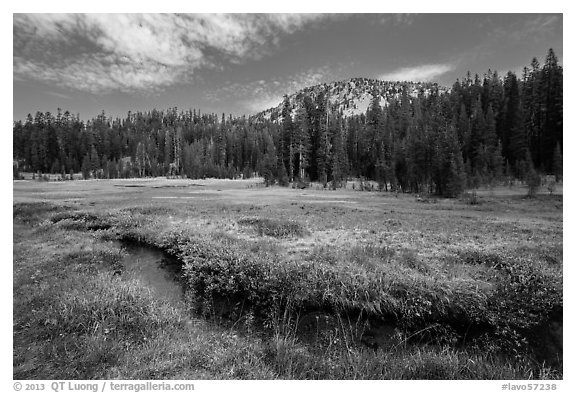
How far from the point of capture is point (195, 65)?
27.3 ft

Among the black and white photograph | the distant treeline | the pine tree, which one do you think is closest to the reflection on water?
the black and white photograph

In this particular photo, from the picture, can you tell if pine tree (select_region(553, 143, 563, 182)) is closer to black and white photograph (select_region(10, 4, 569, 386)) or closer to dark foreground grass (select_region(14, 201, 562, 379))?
black and white photograph (select_region(10, 4, 569, 386))

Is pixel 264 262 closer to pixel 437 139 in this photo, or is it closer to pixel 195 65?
pixel 195 65

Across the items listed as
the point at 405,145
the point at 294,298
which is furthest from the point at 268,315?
the point at 405,145

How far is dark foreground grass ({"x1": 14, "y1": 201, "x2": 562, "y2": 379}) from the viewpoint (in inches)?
187

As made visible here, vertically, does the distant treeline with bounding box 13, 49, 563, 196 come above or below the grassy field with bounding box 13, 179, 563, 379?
above

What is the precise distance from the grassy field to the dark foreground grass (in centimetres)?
3

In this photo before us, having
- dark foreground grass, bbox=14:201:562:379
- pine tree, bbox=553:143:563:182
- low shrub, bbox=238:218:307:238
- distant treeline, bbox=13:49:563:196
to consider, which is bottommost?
dark foreground grass, bbox=14:201:562:379

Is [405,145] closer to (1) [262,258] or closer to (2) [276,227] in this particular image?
(2) [276,227]

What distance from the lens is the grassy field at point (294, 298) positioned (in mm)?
4809

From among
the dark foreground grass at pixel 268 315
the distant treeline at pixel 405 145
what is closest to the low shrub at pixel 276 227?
the dark foreground grass at pixel 268 315

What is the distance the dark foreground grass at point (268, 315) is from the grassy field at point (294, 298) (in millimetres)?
30

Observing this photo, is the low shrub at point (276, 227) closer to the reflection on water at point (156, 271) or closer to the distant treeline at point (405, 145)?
the reflection on water at point (156, 271)
